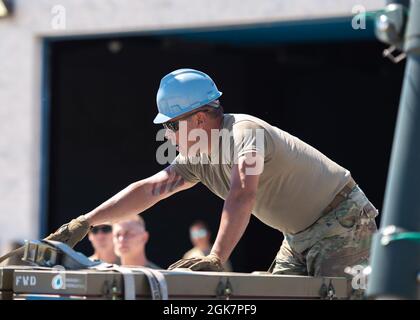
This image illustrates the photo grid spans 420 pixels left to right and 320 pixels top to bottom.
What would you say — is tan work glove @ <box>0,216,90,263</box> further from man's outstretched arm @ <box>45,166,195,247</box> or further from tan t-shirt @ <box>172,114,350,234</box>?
tan t-shirt @ <box>172,114,350,234</box>

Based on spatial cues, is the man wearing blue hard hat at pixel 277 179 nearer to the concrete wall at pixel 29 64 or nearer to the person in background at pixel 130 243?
the person in background at pixel 130 243

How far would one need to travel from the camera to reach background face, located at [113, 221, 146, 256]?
8.16 m

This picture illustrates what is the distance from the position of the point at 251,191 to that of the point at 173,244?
33.7ft

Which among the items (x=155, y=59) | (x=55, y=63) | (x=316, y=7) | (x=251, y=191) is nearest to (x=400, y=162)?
(x=251, y=191)

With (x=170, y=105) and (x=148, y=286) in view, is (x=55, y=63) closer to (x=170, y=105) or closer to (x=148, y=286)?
(x=170, y=105)

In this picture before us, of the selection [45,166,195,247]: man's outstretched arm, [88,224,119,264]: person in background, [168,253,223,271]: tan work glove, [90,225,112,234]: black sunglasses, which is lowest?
[88,224,119,264]: person in background

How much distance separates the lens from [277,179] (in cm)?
493

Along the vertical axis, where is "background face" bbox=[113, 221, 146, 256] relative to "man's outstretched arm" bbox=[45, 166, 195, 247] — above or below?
below

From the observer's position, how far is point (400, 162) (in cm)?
295

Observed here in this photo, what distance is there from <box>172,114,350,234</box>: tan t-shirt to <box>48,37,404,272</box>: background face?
797cm

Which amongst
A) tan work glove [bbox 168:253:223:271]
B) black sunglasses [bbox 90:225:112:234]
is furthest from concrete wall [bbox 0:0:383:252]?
tan work glove [bbox 168:253:223:271]

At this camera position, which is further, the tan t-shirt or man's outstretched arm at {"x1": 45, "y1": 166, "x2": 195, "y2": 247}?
man's outstretched arm at {"x1": 45, "y1": 166, "x2": 195, "y2": 247}

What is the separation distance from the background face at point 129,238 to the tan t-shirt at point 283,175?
306cm

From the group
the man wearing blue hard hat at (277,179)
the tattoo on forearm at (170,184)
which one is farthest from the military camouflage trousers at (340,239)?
the tattoo on forearm at (170,184)
